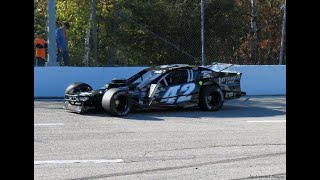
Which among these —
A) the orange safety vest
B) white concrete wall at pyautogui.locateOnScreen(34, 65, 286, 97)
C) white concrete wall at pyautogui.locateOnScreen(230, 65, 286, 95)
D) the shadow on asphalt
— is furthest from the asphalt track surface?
white concrete wall at pyautogui.locateOnScreen(230, 65, 286, 95)

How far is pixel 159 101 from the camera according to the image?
1291cm

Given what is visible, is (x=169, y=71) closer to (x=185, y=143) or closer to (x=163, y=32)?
(x=185, y=143)

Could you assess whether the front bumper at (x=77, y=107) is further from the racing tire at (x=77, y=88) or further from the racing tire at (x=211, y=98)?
the racing tire at (x=211, y=98)

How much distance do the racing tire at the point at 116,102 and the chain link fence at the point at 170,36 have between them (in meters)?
5.21

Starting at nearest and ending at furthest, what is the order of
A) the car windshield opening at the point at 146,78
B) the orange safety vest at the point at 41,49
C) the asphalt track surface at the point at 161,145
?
1. the asphalt track surface at the point at 161,145
2. the car windshield opening at the point at 146,78
3. the orange safety vest at the point at 41,49

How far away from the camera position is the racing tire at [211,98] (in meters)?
13.4

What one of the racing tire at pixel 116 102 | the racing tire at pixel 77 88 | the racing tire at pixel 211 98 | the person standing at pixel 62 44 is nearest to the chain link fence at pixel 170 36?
the person standing at pixel 62 44

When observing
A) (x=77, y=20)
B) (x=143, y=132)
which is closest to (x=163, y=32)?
(x=77, y=20)

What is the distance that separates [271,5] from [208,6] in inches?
216

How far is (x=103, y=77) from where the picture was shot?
54.5ft

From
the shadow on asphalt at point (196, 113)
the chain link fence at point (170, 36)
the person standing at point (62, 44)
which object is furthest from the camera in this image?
the chain link fence at point (170, 36)

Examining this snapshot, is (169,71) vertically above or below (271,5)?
below

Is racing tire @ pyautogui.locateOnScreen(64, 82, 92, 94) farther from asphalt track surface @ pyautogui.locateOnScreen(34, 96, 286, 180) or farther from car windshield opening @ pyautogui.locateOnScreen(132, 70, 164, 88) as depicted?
car windshield opening @ pyautogui.locateOnScreen(132, 70, 164, 88)
